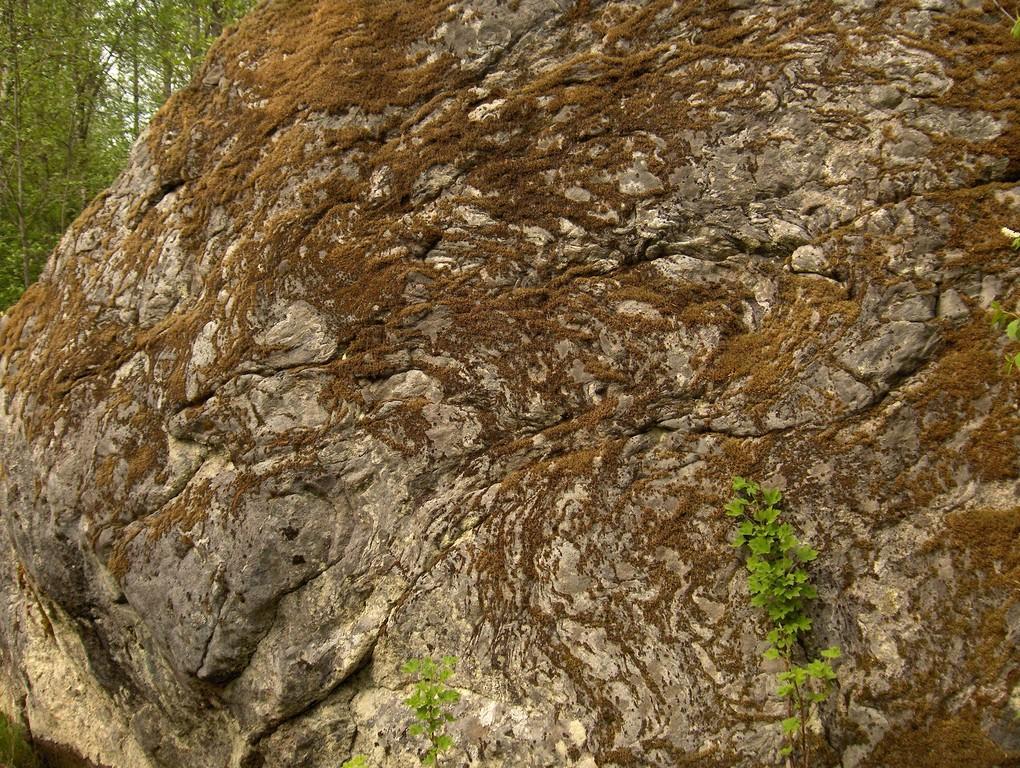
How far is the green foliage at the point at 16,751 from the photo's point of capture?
5.61 metres

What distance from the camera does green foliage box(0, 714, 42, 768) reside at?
5.61 meters

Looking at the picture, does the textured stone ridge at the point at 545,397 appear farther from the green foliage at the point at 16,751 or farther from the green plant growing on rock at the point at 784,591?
the green foliage at the point at 16,751

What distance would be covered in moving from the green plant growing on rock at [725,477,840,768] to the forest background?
34.9 feet

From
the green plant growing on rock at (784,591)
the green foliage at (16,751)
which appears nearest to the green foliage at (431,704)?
the green plant growing on rock at (784,591)

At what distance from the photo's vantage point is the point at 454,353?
4750 mm

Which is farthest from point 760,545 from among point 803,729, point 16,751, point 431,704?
point 16,751

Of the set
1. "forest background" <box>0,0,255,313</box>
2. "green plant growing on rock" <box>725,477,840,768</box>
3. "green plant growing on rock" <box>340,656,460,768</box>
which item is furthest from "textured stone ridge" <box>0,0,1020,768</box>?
"forest background" <box>0,0,255,313</box>

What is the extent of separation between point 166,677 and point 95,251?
3.35 metres

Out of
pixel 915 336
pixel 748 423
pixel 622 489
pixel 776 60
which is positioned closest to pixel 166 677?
pixel 622 489

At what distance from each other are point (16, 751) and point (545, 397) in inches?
186

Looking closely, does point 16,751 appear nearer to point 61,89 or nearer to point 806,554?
point 806,554

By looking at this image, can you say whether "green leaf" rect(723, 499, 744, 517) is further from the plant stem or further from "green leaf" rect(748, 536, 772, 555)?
the plant stem

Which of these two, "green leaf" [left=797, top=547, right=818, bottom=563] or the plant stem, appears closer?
the plant stem

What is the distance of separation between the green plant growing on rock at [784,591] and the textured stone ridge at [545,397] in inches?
3.9
